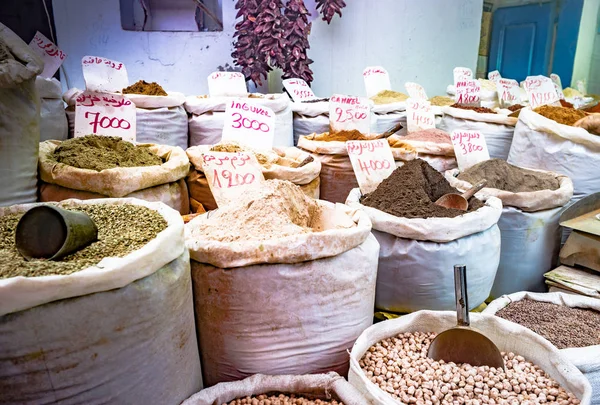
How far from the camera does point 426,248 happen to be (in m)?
1.20

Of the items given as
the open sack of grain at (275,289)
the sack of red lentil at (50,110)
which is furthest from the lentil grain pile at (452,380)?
the sack of red lentil at (50,110)

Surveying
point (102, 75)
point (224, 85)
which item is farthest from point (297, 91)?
point (102, 75)

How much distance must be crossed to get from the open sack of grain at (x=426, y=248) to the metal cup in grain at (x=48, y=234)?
0.74 meters

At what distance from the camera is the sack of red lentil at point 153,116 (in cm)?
→ 175

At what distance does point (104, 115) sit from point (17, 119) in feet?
1.53

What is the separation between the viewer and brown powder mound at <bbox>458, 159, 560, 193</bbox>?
5.13 ft

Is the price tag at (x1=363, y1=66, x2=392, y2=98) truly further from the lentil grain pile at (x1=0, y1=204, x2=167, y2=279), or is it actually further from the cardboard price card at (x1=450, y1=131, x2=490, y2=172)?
the lentil grain pile at (x1=0, y1=204, x2=167, y2=279)

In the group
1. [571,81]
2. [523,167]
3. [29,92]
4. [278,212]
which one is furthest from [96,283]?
[571,81]

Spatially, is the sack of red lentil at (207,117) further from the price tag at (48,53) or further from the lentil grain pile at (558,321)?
the lentil grain pile at (558,321)

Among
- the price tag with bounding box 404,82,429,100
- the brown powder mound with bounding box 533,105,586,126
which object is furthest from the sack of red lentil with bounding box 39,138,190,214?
the price tag with bounding box 404,82,429,100

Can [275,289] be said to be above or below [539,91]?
below

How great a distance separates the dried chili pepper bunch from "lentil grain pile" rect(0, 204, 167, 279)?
2.64m

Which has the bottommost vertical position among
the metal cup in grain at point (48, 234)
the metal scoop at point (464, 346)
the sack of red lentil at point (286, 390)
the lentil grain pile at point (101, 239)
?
the sack of red lentil at point (286, 390)

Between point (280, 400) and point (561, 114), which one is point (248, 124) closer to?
point (280, 400)
